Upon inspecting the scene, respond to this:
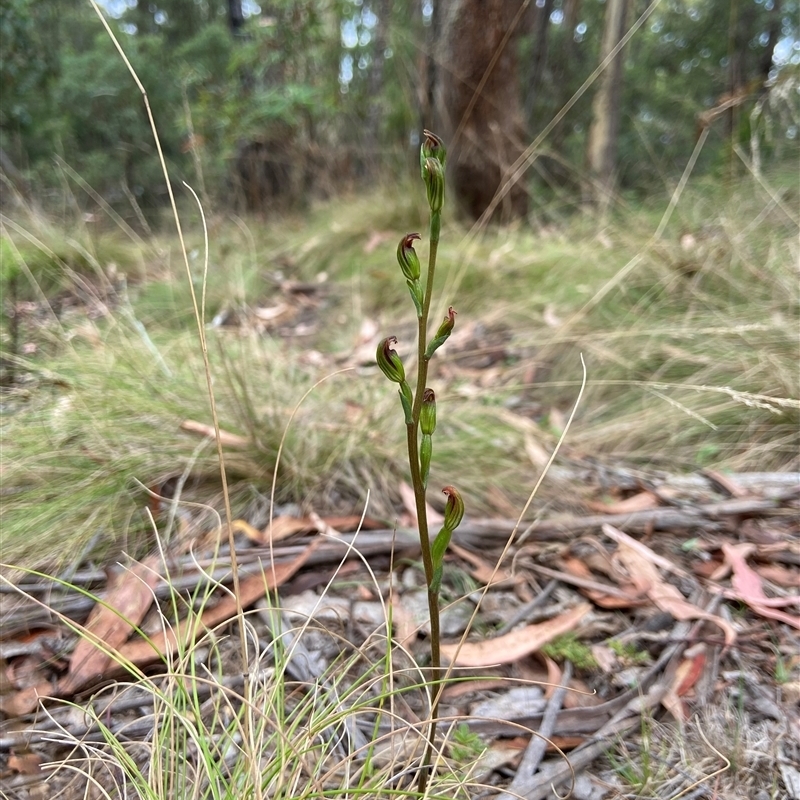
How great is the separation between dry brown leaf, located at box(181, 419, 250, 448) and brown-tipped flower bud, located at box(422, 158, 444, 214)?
0.94 m

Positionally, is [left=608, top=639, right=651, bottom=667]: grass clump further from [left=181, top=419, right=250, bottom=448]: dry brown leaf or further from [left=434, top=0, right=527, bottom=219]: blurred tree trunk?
[left=434, top=0, right=527, bottom=219]: blurred tree trunk

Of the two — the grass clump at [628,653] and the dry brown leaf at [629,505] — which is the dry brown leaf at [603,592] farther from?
the dry brown leaf at [629,505]

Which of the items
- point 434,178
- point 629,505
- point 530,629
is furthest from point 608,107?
point 434,178

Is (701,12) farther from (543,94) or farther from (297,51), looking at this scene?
(297,51)

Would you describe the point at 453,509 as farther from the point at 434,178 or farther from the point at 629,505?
the point at 629,505

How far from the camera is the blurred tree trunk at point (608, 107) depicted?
4777mm

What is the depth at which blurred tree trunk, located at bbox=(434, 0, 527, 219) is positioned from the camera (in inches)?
131

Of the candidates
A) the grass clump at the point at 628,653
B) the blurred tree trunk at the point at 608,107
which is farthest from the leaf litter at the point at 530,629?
the blurred tree trunk at the point at 608,107

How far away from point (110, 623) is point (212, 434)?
469mm

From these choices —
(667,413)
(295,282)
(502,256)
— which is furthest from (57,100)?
(667,413)

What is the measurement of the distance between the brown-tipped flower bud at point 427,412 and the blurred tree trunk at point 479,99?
300 centimetres

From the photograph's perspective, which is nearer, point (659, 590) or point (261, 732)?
point (261, 732)

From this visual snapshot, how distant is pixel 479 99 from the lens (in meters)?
3.50

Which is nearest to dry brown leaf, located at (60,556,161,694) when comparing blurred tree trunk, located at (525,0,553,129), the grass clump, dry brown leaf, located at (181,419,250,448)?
dry brown leaf, located at (181,419,250,448)
